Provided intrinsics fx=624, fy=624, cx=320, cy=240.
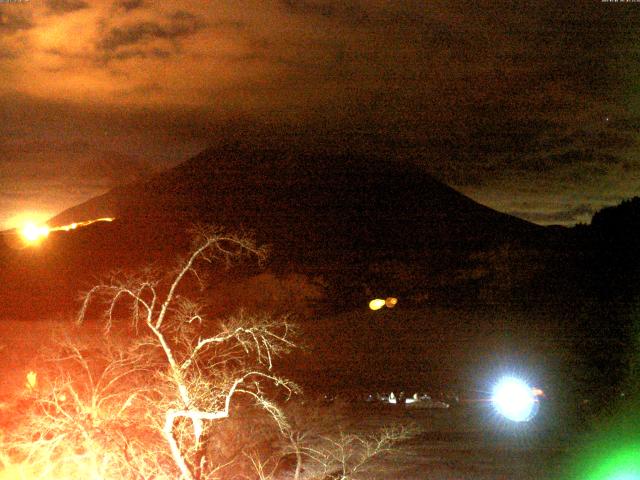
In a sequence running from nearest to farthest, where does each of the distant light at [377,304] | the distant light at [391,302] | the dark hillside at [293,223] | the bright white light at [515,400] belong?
the bright white light at [515,400], the distant light at [377,304], the distant light at [391,302], the dark hillside at [293,223]

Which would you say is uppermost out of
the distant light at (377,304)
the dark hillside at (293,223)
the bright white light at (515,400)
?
the dark hillside at (293,223)

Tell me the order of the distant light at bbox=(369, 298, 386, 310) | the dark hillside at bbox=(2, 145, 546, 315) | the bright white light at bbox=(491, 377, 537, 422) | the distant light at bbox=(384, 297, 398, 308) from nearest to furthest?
the bright white light at bbox=(491, 377, 537, 422) → the distant light at bbox=(369, 298, 386, 310) → the distant light at bbox=(384, 297, 398, 308) → the dark hillside at bbox=(2, 145, 546, 315)

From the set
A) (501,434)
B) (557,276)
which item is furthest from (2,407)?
(557,276)

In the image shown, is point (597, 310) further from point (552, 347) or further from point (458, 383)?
point (458, 383)

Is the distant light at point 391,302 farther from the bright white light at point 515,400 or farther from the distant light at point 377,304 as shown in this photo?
the bright white light at point 515,400

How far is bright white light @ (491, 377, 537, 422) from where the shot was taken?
17609mm

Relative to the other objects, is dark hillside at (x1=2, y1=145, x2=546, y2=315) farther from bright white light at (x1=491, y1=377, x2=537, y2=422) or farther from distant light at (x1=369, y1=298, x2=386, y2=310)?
bright white light at (x1=491, y1=377, x2=537, y2=422)

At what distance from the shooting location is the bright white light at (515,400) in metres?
17.6

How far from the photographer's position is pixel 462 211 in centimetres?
7869

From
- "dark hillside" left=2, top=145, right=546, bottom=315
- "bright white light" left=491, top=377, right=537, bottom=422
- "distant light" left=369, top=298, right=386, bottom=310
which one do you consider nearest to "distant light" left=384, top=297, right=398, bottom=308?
"distant light" left=369, top=298, right=386, bottom=310

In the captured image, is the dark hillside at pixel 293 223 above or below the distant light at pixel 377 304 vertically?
above

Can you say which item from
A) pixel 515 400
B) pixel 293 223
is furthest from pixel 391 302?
pixel 293 223

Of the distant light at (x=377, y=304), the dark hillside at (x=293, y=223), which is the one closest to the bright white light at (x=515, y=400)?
the distant light at (x=377, y=304)

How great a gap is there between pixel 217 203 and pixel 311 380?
5871cm
